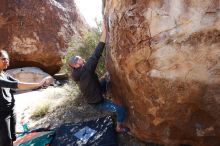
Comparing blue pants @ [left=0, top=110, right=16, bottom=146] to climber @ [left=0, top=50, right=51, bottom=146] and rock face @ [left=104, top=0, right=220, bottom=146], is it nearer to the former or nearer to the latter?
climber @ [left=0, top=50, right=51, bottom=146]

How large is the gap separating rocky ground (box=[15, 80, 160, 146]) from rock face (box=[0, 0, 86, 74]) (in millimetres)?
3620

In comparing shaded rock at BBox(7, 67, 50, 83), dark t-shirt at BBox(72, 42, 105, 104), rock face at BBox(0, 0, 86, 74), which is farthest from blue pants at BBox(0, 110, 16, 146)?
rock face at BBox(0, 0, 86, 74)

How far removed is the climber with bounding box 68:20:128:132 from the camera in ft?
15.2

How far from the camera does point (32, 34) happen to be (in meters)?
11.9

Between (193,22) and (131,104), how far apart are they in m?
1.48

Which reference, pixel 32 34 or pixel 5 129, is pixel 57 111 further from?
pixel 32 34

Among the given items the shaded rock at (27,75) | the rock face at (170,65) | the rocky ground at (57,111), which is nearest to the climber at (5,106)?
the rock face at (170,65)

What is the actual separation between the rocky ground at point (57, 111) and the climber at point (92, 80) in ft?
1.36

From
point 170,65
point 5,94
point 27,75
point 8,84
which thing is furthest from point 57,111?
point 27,75

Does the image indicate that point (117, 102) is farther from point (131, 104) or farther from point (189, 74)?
point (189, 74)

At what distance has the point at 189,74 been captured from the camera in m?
3.79

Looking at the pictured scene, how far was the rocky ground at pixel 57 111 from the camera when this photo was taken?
6.05 metres

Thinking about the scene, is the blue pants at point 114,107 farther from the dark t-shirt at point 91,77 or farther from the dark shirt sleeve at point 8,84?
the dark shirt sleeve at point 8,84

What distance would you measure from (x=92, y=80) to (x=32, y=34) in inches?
305
